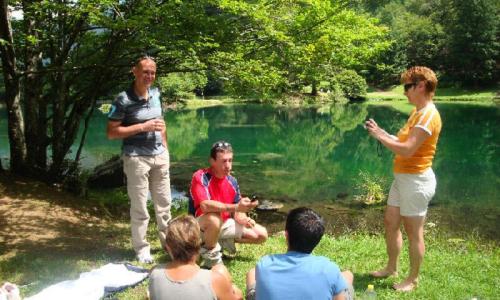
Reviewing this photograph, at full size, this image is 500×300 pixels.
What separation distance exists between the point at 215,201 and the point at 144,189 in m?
0.93

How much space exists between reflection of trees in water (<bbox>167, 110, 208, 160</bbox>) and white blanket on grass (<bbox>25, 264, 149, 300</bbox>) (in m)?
15.0

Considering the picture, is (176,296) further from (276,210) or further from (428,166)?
(276,210)

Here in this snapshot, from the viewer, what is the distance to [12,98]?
27.4 feet

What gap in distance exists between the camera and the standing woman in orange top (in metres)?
4.24

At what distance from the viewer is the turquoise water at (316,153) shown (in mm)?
14484

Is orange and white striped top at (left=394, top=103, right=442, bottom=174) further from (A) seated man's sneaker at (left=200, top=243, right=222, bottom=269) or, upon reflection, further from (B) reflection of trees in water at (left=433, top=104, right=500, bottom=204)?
(B) reflection of trees in water at (left=433, top=104, right=500, bottom=204)

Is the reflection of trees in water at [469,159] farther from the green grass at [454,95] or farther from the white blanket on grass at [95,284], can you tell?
the green grass at [454,95]

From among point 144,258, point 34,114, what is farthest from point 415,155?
point 34,114

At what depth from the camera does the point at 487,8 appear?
57.4 meters

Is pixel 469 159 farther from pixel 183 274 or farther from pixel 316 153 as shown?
pixel 183 274

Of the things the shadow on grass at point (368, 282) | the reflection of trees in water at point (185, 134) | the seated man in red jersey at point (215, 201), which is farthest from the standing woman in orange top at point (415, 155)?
the reflection of trees in water at point (185, 134)

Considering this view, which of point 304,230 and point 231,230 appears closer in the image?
point 304,230

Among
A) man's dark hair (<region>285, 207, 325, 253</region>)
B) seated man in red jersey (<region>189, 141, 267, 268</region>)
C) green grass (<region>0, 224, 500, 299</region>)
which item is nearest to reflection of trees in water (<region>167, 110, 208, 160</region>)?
green grass (<region>0, 224, 500, 299</region>)

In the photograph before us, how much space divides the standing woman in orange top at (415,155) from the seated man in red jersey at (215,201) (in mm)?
1333
